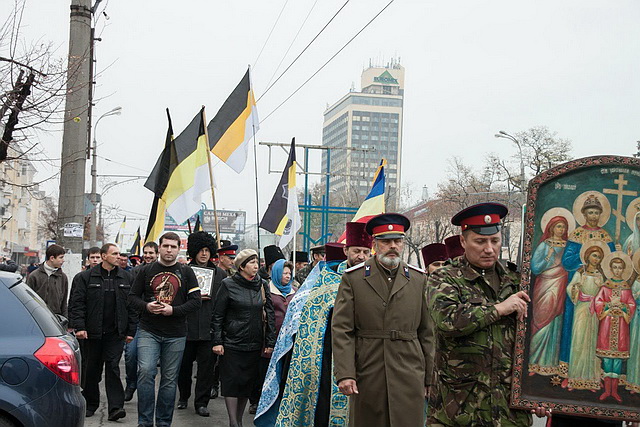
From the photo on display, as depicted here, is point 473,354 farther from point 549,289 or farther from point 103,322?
point 103,322

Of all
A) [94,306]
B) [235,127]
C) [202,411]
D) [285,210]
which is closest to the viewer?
[94,306]

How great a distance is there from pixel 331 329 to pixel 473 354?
1.76m

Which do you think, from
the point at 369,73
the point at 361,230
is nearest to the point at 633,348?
the point at 361,230

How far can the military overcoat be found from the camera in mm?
6141

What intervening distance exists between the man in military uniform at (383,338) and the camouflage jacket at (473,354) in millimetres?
916

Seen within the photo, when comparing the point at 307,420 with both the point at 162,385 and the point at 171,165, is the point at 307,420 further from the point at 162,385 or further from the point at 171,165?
the point at 171,165

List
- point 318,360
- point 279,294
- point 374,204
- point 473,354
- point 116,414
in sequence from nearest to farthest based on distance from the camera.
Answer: point 473,354, point 318,360, point 116,414, point 279,294, point 374,204

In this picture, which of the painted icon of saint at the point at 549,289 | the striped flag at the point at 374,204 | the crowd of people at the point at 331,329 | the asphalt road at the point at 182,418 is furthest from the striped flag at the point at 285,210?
the painted icon of saint at the point at 549,289

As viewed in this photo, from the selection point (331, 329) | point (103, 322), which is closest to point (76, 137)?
point (103, 322)

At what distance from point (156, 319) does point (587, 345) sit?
5185 millimetres

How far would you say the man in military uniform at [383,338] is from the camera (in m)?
6.14

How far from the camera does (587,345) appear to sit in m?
4.89

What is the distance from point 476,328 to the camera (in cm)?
492

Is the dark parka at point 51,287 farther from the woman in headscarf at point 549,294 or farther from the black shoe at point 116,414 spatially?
the woman in headscarf at point 549,294
